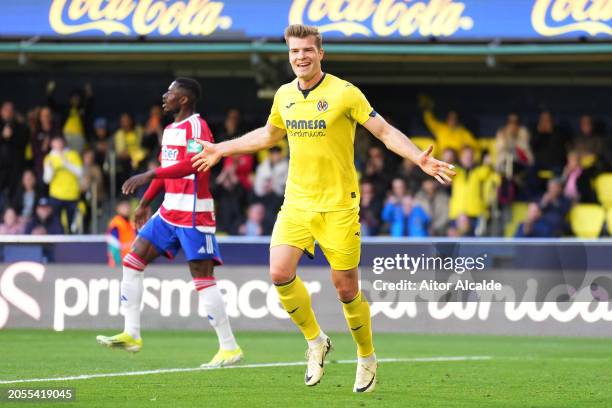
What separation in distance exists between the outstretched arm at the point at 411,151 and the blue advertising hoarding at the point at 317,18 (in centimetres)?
1100

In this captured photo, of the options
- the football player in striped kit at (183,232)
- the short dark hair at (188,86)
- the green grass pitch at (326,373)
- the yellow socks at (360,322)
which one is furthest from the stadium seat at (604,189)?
the yellow socks at (360,322)

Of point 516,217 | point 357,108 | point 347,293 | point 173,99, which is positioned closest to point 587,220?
point 516,217

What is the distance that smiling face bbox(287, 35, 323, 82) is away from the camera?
8.30 metres

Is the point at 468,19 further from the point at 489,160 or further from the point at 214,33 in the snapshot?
the point at 214,33

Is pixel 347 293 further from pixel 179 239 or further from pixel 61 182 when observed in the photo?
pixel 61 182

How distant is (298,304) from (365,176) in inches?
421

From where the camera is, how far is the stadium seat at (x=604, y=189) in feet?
59.6

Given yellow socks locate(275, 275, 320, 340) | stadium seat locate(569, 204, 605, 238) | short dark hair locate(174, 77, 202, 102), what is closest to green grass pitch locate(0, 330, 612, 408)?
yellow socks locate(275, 275, 320, 340)

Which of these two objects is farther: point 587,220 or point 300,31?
point 587,220

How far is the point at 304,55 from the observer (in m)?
8.32

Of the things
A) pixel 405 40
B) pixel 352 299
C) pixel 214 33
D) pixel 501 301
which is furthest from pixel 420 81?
pixel 352 299

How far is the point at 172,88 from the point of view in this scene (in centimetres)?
1084

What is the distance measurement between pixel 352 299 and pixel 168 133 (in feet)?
9.84

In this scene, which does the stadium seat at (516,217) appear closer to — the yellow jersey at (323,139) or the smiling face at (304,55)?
the yellow jersey at (323,139)
